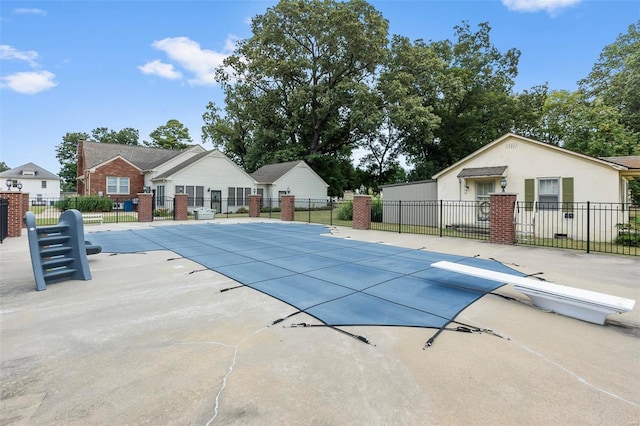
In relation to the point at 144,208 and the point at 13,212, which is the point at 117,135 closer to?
the point at 144,208

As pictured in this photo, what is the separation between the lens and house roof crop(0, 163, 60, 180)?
43531 millimetres

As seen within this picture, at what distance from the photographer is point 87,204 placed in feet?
80.0

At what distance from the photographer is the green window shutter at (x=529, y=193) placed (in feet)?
44.4

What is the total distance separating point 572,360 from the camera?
2.97 m

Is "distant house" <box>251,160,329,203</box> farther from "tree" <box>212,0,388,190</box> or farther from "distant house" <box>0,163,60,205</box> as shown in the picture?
"distant house" <box>0,163,60,205</box>

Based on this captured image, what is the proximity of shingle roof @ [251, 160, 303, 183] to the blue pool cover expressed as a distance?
68.2 ft

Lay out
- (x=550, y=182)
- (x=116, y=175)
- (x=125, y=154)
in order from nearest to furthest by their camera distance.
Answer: (x=550, y=182)
(x=116, y=175)
(x=125, y=154)

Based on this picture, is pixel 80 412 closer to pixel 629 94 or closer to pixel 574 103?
pixel 629 94

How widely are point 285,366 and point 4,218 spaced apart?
1426cm

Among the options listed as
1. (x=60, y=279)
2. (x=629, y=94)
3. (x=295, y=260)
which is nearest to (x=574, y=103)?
(x=629, y=94)

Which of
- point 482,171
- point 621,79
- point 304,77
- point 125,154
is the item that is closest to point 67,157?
point 125,154

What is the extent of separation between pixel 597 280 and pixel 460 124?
2992 cm

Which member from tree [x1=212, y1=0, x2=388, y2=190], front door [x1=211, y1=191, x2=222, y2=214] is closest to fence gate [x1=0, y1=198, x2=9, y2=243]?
front door [x1=211, y1=191, x2=222, y2=214]

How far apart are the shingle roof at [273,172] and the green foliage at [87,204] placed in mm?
13496
